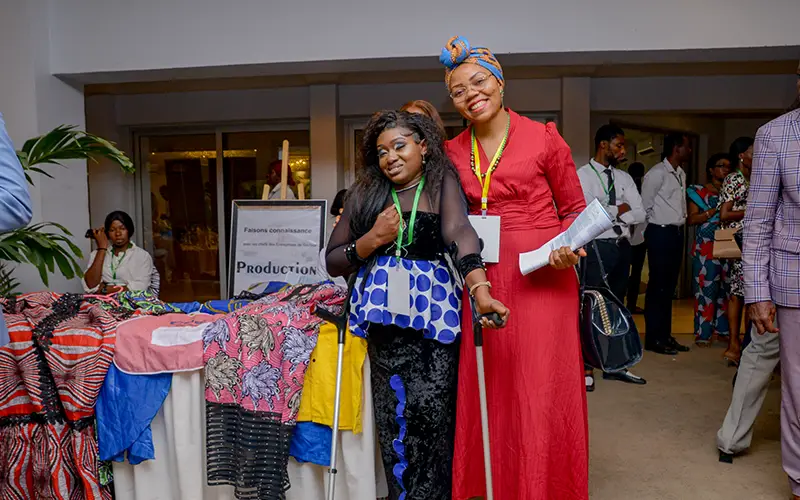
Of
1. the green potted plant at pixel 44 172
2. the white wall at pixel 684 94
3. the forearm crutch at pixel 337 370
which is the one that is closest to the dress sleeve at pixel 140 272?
the green potted plant at pixel 44 172

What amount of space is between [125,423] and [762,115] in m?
9.18

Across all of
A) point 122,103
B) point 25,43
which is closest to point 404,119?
point 25,43

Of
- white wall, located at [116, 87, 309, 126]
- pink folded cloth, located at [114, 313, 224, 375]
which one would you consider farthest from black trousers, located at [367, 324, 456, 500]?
white wall, located at [116, 87, 309, 126]

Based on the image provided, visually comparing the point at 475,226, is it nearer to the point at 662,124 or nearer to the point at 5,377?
the point at 5,377

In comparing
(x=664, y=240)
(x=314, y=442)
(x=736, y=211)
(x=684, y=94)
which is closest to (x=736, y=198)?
(x=736, y=211)

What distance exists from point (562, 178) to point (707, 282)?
4204 millimetres

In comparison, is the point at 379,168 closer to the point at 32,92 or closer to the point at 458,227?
the point at 458,227

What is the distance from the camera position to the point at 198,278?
322 inches

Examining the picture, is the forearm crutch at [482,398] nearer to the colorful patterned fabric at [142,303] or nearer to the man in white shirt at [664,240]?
the colorful patterned fabric at [142,303]

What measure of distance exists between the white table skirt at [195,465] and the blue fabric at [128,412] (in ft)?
0.21

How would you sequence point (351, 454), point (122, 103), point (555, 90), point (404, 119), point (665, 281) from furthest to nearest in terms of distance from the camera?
Result: 1. point (122, 103)
2. point (555, 90)
3. point (665, 281)
4. point (351, 454)
5. point (404, 119)

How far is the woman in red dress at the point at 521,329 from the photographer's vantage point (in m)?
2.00

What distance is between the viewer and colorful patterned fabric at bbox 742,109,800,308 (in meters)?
2.30

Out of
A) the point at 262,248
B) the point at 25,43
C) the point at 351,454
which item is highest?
the point at 25,43
